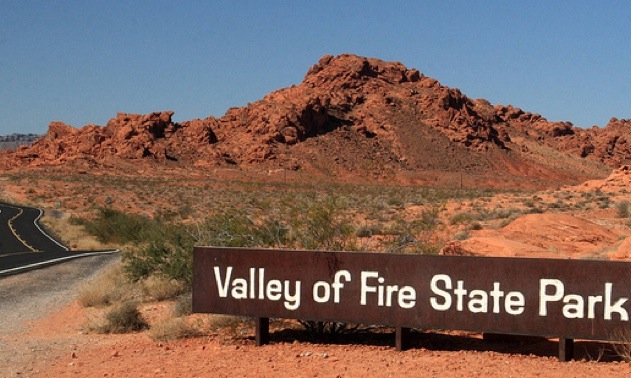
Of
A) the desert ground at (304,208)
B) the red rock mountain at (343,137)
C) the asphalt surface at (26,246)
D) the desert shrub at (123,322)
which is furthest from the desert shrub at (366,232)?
the red rock mountain at (343,137)

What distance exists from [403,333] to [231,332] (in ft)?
8.45

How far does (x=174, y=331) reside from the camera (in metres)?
10.4

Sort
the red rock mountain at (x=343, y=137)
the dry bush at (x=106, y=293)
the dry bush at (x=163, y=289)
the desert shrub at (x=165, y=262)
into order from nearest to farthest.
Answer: the desert shrub at (x=165, y=262), the dry bush at (x=163, y=289), the dry bush at (x=106, y=293), the red rock mountain at (x=343, y=137)

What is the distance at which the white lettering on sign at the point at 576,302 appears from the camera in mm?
Result: 8070

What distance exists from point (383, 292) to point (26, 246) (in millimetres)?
25889

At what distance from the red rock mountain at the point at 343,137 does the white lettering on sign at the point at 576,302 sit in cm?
7951

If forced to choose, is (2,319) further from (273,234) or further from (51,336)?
(273,234)

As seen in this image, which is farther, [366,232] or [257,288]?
[366,232]

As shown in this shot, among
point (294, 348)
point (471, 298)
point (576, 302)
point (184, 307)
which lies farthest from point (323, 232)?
point (576, 302)

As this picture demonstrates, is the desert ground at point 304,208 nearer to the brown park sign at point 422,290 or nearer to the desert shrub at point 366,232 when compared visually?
the desert shrub at point 366,232

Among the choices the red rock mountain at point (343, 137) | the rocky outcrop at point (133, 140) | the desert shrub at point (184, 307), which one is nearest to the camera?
the desert shrub at point (184, 307)

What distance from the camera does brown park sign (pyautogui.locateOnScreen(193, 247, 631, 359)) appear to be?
8.16 meters

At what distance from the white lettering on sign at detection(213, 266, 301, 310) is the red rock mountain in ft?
258

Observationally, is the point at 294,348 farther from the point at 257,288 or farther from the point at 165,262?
the point at 165,262
